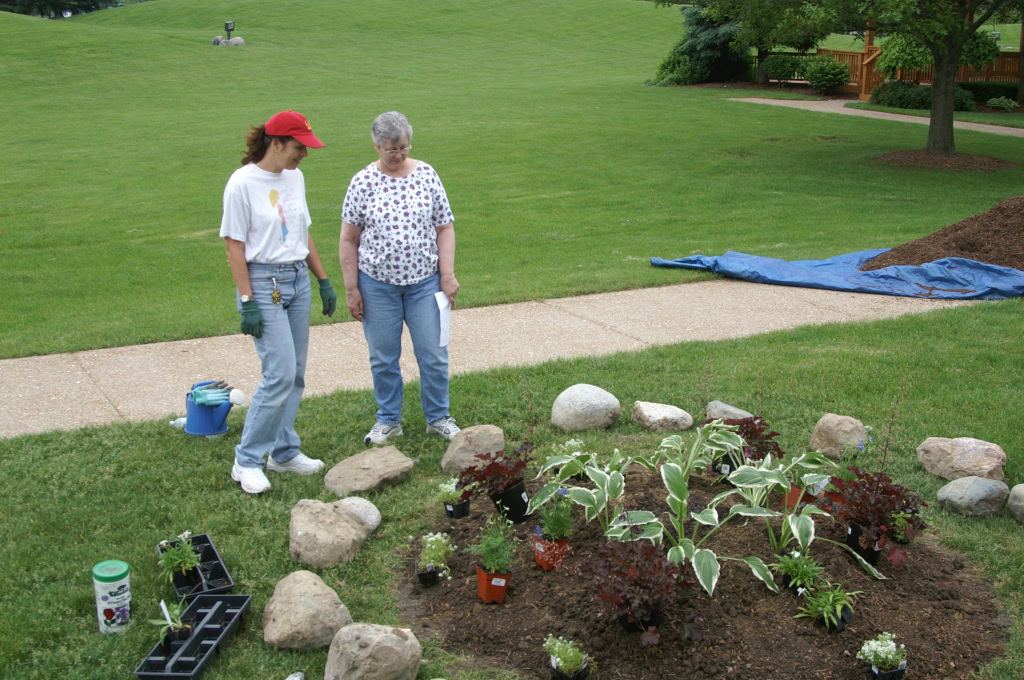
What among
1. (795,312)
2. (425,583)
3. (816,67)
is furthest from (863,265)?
(816,67)

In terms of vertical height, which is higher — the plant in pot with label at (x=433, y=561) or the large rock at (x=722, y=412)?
the large rock at (x=722, y=412)

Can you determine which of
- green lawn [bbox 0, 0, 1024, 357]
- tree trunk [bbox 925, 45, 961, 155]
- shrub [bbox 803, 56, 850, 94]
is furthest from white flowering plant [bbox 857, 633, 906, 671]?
shrub [bbox 803, 56, 850, 94]

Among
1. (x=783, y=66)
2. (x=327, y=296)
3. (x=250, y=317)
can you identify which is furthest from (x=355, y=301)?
(x=783, y=66)

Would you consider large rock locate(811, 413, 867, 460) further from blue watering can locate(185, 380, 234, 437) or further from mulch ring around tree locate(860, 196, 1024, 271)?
mulch ring around tree locate(860, 196, 1024, 271)

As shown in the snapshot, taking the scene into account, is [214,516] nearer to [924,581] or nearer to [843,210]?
[924,581]

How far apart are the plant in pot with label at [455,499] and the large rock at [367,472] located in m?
0.42

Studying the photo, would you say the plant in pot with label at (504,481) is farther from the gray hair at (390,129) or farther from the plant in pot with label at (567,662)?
the gray hair at (390,129)

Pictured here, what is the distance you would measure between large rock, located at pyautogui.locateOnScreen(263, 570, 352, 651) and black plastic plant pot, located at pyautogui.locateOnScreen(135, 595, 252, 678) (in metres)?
0.13

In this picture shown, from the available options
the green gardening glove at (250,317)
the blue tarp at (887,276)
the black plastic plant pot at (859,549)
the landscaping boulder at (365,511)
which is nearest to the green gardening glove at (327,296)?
the green gardening glove at (250,317)

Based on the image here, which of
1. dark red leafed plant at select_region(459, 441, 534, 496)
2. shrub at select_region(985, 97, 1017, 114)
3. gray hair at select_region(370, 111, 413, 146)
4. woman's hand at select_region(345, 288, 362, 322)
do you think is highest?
shrub at select_region(985, 97, 1017, 114)

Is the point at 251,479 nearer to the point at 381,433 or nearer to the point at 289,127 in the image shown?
the point at 381,433

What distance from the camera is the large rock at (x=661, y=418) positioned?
568 cm

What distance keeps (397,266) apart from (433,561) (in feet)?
6.14

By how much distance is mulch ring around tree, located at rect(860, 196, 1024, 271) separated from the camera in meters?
9.70
